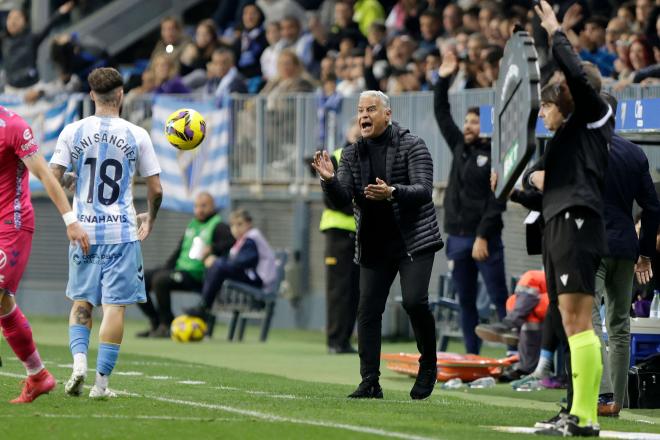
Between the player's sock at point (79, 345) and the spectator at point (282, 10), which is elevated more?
the spectator at point (282, 10)

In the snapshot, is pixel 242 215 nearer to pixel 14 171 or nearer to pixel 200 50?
pixel 200 50

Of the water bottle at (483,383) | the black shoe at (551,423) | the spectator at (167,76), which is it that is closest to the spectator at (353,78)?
the spectator at (167,76)

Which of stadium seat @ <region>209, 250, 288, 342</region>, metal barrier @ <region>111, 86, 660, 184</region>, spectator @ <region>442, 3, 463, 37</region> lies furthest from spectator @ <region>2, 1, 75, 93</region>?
spectator @ <region>442, 3, 463, 37</region>

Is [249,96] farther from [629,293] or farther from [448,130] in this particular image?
[629,293]

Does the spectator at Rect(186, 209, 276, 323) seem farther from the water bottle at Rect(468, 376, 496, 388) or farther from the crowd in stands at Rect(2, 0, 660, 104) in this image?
the water bottle at Rect(468, 376, 496, 388)

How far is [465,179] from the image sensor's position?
1480cm

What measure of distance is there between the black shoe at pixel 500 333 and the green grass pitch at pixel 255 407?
70 centimetres

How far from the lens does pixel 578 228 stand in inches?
329

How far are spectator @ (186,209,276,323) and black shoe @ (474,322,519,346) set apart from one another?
17.9 ft

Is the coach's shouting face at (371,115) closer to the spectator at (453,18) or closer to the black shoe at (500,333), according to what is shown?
the black shoe at (500,333)

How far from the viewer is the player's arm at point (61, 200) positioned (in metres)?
9.05

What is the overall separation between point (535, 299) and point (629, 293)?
3.29 m

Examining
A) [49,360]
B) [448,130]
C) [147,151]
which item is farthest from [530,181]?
[49,360]

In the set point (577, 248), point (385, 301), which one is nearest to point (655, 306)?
point (385, 301)
